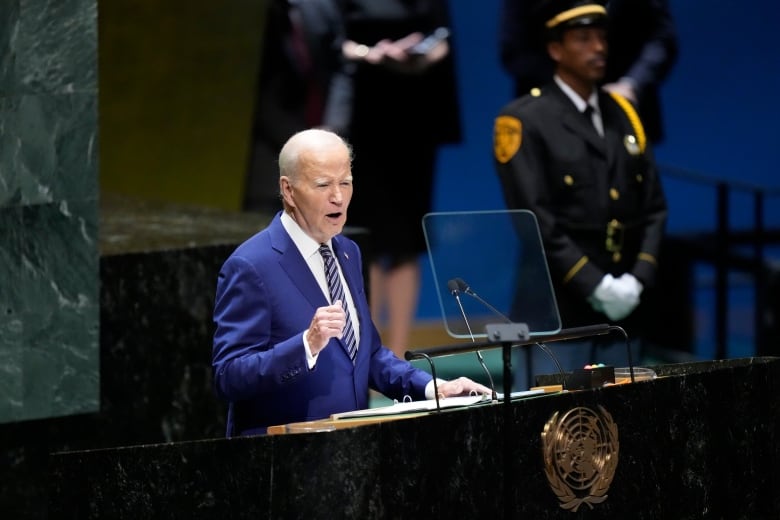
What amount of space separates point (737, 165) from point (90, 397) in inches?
165

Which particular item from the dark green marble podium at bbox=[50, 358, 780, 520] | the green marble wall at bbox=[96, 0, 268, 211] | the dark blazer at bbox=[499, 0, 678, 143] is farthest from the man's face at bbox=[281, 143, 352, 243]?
the green marble wall at bbox=[96, 0, 268, 211]

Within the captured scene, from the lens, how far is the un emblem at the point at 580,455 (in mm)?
4273

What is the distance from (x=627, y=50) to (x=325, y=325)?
3.71 metres

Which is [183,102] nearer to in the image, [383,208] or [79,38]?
[383,208]

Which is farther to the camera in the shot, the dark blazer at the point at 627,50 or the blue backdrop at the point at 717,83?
the blue backdrop at the point at 717,83

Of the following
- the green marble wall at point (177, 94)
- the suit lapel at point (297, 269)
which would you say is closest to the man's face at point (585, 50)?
the suit lapel at point (297, 269)

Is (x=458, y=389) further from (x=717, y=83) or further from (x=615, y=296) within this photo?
(x=717, y=83)

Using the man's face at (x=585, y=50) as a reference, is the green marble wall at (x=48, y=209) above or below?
below

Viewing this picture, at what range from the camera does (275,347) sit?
171 inches

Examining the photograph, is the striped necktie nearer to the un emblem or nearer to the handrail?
the un emblem

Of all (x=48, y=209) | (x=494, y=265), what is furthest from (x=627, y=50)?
(x=48, y=209)

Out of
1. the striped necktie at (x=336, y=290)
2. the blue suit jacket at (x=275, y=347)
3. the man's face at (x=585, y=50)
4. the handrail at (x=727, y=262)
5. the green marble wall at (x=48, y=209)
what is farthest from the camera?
the handrail at (x=727, y=262)

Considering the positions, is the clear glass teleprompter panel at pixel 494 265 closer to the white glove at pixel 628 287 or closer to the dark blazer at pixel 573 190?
the dark blazer at pixel 573 190

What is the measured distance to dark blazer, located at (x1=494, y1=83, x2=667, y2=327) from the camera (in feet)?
20.4
